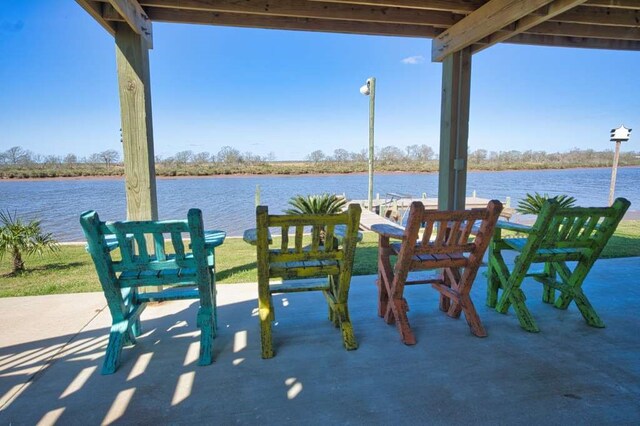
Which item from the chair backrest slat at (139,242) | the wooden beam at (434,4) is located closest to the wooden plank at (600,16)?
the wooden beam at (434,4)

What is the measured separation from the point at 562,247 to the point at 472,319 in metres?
0.90

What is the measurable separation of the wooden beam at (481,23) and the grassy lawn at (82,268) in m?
2.52

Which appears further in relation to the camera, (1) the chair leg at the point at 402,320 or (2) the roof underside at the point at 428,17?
(2) the roof underside at the point at 428,17

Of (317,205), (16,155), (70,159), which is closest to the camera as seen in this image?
(317,205)

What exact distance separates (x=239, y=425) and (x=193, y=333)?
3.63 ft

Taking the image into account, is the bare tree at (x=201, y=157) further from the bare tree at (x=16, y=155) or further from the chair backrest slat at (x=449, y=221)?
the chair backrest slat at (x=449, y=221)

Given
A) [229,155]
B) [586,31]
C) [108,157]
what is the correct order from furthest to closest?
[229,155] → [108,157] → [586,31]

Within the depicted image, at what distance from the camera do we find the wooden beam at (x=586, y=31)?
337cm

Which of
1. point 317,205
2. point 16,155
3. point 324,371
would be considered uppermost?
point 16,155

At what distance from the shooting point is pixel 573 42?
369 cm

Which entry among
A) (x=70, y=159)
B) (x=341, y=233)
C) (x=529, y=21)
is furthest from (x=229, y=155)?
(x=341, y=233)

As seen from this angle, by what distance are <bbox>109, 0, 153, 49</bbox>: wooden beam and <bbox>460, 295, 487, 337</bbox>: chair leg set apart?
3.10 metres

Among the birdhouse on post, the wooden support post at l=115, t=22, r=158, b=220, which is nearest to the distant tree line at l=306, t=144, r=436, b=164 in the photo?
the birdhouse on post

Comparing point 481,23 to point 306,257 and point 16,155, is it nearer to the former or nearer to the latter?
point 306,257
